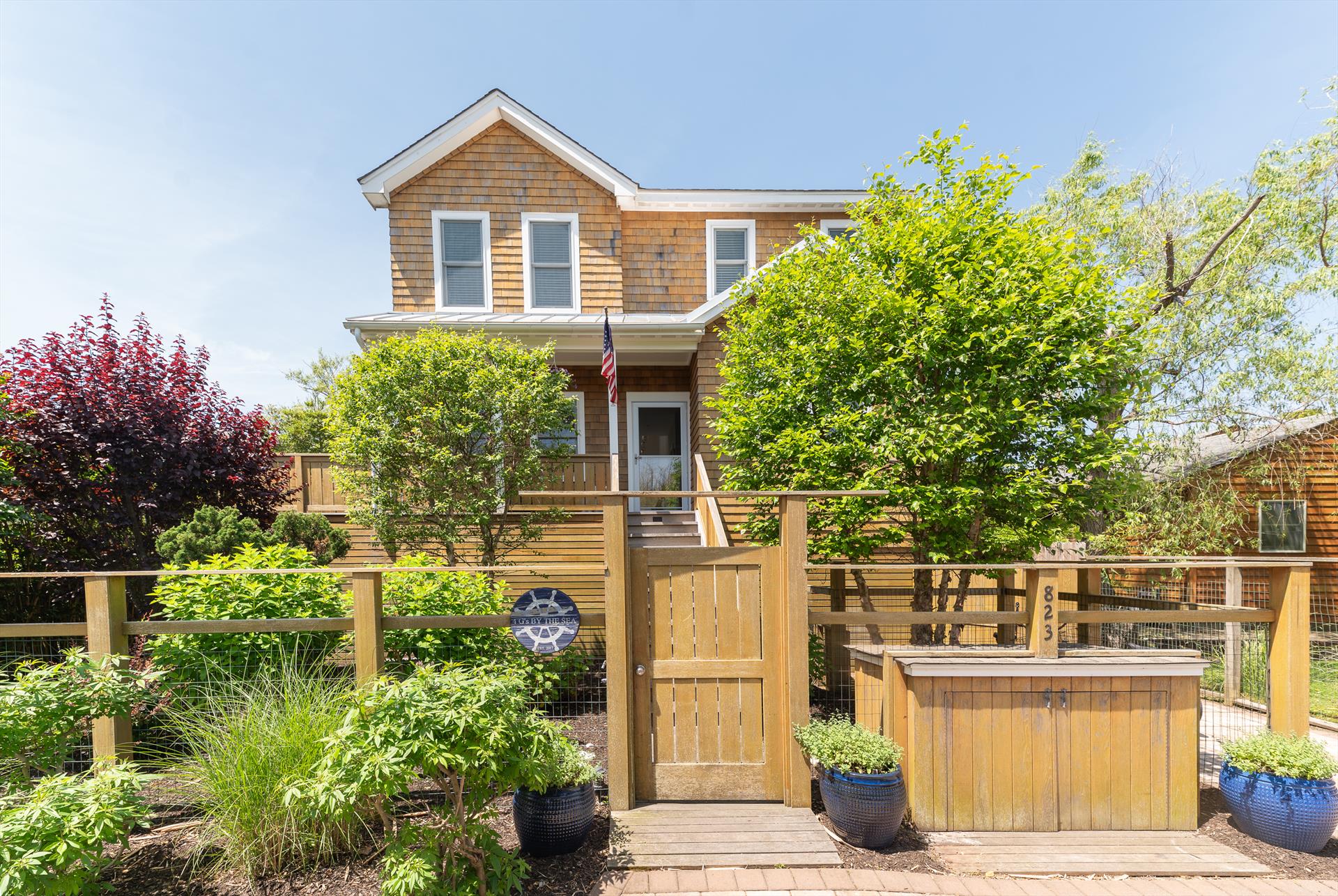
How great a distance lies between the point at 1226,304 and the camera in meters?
10.5

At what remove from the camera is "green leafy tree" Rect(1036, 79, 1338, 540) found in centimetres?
1017

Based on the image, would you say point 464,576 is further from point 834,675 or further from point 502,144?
point 502,144

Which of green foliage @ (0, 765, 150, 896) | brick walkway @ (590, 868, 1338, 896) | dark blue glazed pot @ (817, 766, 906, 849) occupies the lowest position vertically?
brick walkway @ (590, 868, 1338, 896)

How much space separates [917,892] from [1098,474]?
4.57 m

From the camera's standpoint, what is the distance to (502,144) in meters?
11.2

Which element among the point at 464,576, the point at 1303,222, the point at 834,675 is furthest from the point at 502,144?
the point at 1303,222

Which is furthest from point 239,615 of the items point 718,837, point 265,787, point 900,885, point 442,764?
point 900,885

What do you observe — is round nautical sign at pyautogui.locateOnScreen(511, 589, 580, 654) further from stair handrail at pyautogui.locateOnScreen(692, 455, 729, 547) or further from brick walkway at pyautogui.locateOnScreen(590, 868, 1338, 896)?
stair handrail at pyautogui.locateOnScreen(692, 455, 729, 547)

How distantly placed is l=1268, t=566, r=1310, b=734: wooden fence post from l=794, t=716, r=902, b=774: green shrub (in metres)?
3.40

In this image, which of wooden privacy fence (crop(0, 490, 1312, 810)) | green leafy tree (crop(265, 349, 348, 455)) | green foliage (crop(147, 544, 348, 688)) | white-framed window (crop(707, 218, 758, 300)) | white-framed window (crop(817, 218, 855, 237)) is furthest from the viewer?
green leafy tree (crop(265, 349, 348, 455))

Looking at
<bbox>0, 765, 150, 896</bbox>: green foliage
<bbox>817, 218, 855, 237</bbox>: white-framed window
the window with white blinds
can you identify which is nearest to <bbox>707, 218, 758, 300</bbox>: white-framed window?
the window with white blinds

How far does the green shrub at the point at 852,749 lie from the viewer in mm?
3898

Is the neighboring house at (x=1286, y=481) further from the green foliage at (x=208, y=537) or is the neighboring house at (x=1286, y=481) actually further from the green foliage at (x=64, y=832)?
the green foliage at (x=208, y=537)

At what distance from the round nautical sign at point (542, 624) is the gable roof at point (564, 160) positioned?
9.23m
